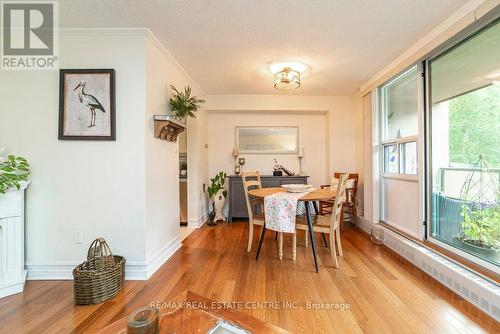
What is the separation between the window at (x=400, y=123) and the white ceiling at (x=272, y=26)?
1.30 ft

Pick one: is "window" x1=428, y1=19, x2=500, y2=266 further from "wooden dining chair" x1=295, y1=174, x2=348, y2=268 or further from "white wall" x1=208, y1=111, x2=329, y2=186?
"white wall" x1=208, y1=111, x2=329, y2=186

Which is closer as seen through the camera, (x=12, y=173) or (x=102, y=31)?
(x=12, y=173)

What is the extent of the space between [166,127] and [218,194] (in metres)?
2.19

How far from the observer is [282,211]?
2400 millimetres

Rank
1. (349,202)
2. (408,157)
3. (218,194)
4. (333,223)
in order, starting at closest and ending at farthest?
(333,223), (408,157), (349,202), (218,194)

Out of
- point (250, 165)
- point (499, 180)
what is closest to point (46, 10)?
point (250, 165)

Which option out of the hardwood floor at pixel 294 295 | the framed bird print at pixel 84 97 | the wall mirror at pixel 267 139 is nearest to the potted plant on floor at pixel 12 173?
the framed bird print at pixel 84 97

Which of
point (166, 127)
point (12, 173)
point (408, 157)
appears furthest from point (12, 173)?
point (408, 157)

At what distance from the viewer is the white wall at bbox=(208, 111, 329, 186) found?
4629 millimetres

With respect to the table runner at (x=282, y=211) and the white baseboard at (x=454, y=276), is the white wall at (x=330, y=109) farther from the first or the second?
the table runner at (x=282, y=211)

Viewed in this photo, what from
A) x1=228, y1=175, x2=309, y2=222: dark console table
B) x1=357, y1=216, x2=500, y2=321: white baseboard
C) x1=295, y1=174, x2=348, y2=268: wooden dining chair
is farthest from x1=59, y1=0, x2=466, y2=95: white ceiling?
x1=357, y1=216, x2=500, y2=321: white baseboard

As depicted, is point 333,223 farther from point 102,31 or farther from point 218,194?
point 102,31

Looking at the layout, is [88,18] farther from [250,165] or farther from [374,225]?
[374,225]

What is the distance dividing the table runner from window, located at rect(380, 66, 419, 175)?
159cm
